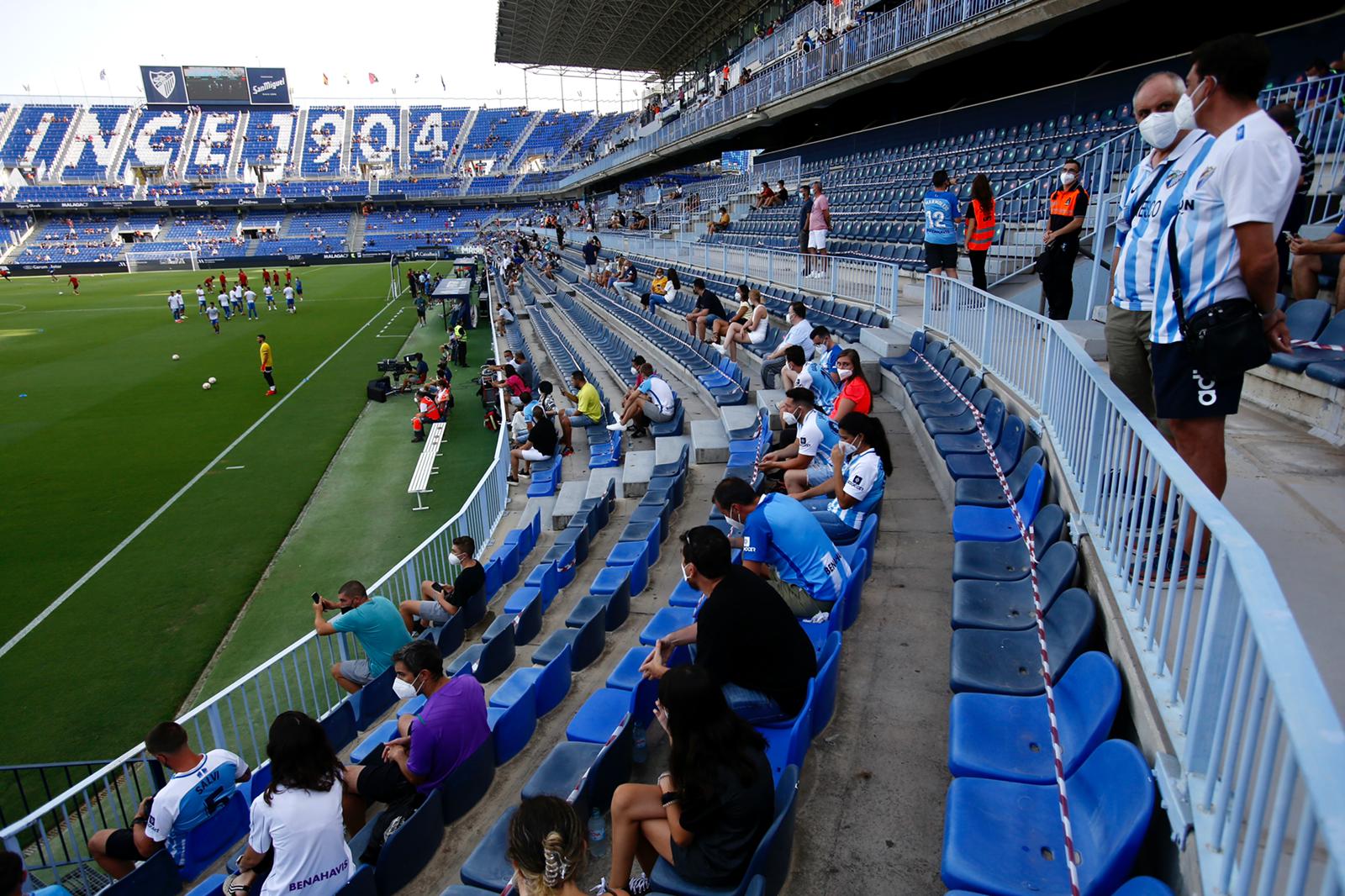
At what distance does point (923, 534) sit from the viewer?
19.0 feet

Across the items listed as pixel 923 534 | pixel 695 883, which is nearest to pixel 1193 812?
pixel 695 883

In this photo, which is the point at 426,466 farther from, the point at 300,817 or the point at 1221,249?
the point at 1221,249

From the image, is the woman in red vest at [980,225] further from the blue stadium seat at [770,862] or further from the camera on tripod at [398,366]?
the camera on tripod at [398,366]

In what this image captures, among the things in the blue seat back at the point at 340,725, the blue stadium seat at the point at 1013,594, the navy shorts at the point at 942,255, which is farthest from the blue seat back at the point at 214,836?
the navy shorts at the point at 942,255

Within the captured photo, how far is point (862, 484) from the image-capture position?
5383 mm

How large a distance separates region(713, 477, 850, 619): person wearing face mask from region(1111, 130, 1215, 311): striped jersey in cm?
183

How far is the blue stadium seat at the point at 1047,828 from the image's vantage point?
2189 millimetres

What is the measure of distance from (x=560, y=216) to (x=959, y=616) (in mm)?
63047

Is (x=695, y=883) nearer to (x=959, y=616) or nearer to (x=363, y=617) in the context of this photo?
(x=959, y=616)

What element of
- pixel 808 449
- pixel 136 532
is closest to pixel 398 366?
pixel 136 532

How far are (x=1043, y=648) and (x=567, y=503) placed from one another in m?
7.22

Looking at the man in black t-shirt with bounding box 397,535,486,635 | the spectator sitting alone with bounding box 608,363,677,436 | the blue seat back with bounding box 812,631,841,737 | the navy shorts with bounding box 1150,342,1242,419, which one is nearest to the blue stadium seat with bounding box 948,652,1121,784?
the blue seat back with bounding box 812,631,841,737

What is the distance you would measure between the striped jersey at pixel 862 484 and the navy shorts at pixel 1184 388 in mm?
2333

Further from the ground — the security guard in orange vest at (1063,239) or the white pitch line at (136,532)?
the security guard in orange vest at (1063,239)
